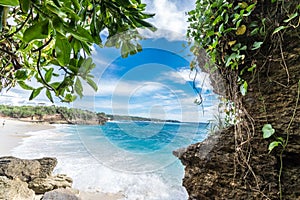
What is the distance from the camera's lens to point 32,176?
1.76 metres

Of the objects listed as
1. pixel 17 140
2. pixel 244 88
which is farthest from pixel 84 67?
pixel 17 140

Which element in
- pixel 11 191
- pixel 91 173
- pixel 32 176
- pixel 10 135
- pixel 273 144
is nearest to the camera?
pixel 273 144

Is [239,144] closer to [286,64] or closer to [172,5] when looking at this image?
[286,64]

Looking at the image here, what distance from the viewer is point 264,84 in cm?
61

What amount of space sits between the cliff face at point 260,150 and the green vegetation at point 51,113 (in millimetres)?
437

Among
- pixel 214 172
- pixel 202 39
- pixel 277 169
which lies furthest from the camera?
pixel 202 39

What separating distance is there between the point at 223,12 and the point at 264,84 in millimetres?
283

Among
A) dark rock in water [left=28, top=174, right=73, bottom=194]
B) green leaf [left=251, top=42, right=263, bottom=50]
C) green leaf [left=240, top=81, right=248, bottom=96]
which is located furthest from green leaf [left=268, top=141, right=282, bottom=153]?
dark rock in water [left=28, top=174, right=73, bottom=194]

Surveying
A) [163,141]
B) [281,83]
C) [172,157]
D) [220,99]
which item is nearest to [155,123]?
[163,141]

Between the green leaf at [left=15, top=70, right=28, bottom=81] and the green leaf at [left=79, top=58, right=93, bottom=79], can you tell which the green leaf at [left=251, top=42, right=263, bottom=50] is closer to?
the green leaf at [left=79, top=58, right=93, bottom=79]

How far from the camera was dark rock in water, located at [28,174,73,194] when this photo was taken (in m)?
1.68

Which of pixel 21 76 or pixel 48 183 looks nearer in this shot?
pixel 21 76

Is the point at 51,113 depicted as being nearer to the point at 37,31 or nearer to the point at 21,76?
the point at 21,76

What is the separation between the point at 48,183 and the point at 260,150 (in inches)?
75.1
